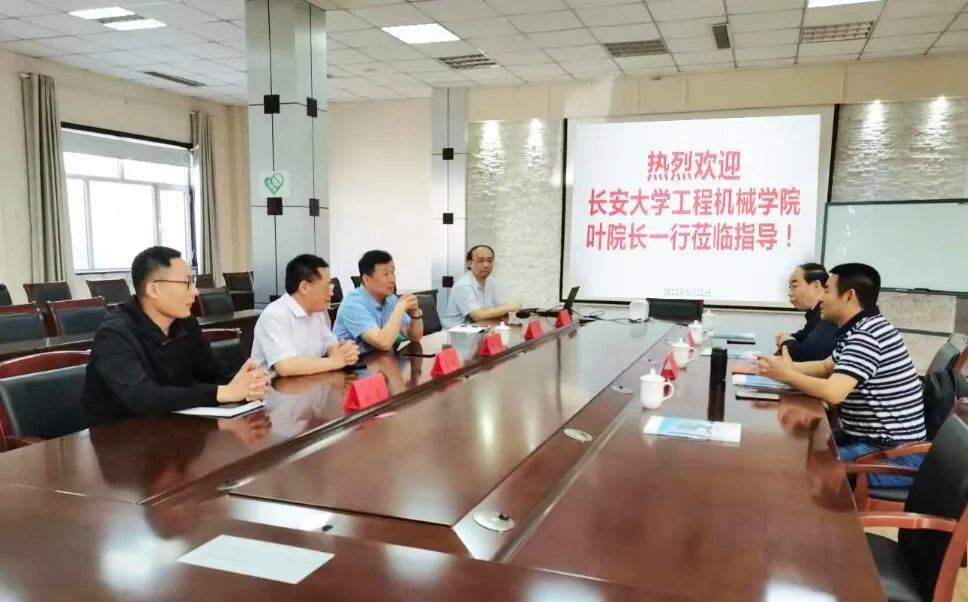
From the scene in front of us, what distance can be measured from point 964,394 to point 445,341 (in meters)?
2.15

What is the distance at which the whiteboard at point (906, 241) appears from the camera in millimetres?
5633

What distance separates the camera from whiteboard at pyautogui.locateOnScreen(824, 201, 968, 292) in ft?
18.5

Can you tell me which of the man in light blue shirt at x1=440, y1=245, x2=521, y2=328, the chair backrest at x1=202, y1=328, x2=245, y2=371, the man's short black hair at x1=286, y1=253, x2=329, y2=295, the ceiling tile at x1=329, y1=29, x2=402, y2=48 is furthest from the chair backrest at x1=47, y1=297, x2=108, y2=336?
the ceiling tile at x1=329, y1=29, x2=402, y2=48

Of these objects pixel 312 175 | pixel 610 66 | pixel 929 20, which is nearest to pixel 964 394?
pixel 929 20

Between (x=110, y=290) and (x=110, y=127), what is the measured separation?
278cm

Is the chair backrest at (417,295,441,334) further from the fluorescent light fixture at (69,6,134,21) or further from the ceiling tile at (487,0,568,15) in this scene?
the fluorescent light fixture at (69,6,134,21)

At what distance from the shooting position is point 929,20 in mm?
4859

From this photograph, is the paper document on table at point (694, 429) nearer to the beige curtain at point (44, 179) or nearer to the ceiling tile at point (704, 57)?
the ceiling tile at point (704, 57)

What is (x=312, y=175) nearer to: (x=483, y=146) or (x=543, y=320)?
(x=543, y=320)

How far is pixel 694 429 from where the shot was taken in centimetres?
169

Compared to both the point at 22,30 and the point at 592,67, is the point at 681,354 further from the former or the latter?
the point at 22,30

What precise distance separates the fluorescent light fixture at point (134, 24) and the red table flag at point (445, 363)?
434 cm

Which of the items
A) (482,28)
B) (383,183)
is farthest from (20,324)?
(383,183)

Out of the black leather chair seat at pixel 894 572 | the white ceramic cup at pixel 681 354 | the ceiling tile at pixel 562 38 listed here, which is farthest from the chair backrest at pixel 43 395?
the ceiling tile at pixel 562 38
